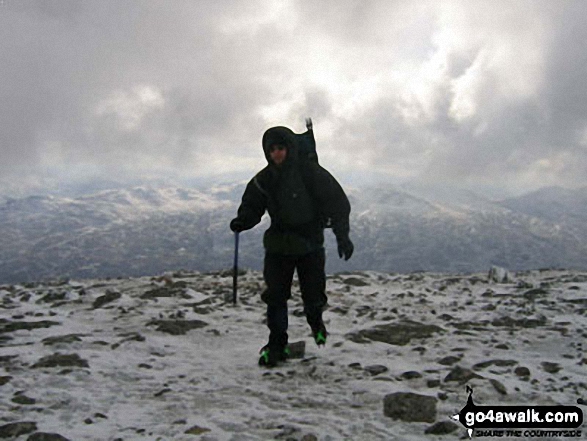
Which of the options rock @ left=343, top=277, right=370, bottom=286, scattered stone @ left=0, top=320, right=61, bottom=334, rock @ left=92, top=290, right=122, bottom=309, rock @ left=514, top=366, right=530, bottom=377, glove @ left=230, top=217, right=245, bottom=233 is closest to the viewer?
rock @ left=514, top=366, right=530, bottom=377

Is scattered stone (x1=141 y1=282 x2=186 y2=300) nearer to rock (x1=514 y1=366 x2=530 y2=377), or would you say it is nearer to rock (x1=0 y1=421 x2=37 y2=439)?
rock (x1=0 y1=421 x2=37 y2=439)

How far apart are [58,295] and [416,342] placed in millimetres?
10509

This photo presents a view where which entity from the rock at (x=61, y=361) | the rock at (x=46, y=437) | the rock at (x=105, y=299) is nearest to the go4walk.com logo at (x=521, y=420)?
the rock at (x=46, y=437)

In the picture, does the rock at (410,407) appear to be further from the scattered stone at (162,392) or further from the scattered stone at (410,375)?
the scattered stone at (162,392)

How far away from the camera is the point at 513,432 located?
14.9 feet

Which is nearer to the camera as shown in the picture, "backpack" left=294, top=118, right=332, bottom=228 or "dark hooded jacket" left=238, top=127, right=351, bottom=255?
"dark hooded jacket" left=238, top=127, right=351, bottom=255

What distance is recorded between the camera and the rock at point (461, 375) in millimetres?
5883

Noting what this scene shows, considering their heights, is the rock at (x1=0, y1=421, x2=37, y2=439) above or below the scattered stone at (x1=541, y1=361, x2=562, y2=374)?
below

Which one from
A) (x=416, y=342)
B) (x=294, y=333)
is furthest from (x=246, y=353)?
(x=416, y=342)

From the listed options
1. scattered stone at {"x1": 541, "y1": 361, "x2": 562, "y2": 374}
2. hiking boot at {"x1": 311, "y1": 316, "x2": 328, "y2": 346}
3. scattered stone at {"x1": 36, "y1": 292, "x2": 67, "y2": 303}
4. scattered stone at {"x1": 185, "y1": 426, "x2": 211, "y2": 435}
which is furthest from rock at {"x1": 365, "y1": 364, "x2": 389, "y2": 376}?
scattered stone at {"x1": 36, "y1": 292, "x2": 67, "y2": 303}

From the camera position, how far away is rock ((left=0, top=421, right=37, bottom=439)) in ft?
14.6

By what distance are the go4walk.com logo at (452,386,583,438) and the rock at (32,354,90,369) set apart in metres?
5.27

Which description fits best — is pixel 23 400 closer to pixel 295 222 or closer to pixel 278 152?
pixel 295 222

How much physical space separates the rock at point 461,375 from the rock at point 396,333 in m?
2.11
